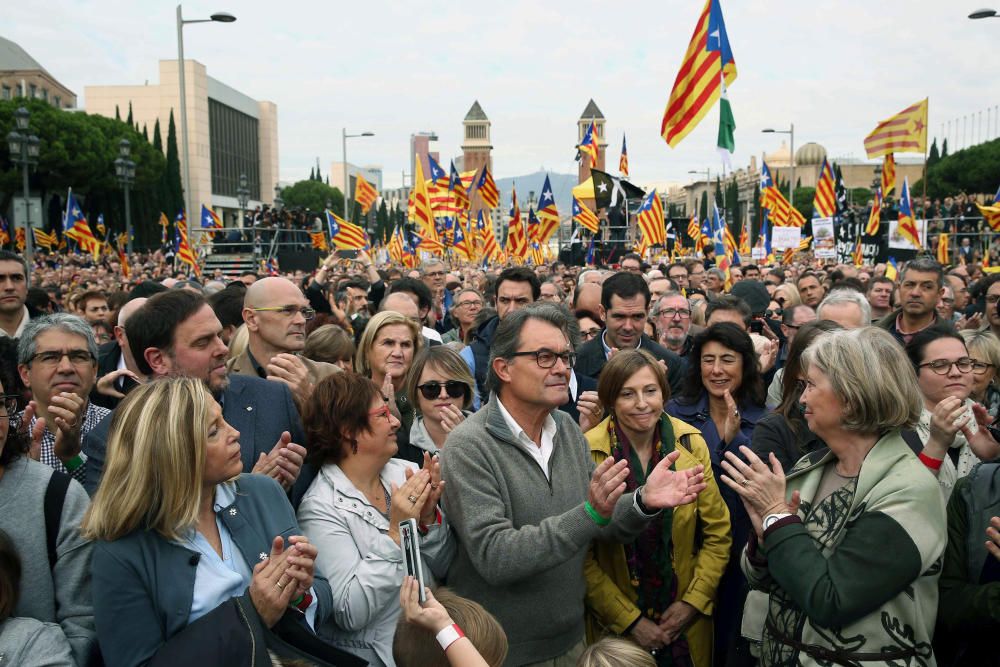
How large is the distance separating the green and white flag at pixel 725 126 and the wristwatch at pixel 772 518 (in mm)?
7270

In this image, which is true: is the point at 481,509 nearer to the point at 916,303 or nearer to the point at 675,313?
the point at 675,313

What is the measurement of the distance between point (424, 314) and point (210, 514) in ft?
18.0

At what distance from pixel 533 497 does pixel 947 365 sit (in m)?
2.44

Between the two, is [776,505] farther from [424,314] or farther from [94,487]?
[424,314]

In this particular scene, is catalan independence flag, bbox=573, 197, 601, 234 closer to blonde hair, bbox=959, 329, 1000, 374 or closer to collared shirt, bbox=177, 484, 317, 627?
blonde hair, bbox=959, 329, 1000, 374

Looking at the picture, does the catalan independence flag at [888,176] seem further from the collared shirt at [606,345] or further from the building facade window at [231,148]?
the building facade window at [231,148]

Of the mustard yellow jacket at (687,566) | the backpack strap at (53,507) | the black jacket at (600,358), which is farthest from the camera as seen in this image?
the black jacket at (600,358)

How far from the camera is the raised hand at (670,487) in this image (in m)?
3.20

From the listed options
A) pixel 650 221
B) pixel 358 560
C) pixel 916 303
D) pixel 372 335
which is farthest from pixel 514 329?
pixel 650 221

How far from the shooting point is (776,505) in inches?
122

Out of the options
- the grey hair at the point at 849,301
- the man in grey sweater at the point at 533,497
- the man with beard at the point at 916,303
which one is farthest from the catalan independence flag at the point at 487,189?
the man in grey sweater at the point at 533,497

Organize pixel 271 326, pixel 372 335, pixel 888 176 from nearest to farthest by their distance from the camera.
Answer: pixel 271 326, pixel 372 335, pixel 888 176

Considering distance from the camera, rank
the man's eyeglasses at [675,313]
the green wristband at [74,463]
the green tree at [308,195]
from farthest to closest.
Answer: the green tree at [308,195]
the man's eyeglasses at [675,313]
the green wristband at [74,463]

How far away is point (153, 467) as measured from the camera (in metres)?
2.80
